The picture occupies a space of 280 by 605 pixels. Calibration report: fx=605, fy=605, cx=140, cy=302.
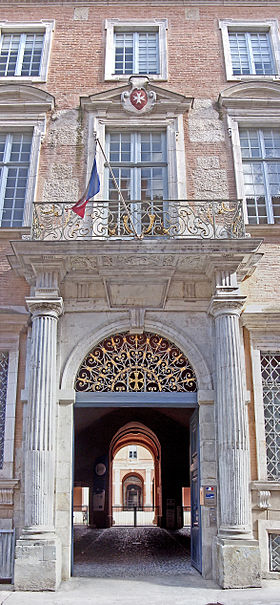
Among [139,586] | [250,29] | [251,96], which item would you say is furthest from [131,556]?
[250,29]

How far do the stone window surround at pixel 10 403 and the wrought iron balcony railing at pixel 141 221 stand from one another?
187 cm

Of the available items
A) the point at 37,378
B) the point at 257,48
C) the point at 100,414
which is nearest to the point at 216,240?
the point at 37,378

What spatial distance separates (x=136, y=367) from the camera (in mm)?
10148

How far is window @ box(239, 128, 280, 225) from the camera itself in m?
11.5

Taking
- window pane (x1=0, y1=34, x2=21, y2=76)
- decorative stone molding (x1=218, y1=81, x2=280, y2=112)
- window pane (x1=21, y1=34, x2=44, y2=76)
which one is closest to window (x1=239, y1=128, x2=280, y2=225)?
decorative stone molding (x1=218, y1=81, x2=280, y2=112)

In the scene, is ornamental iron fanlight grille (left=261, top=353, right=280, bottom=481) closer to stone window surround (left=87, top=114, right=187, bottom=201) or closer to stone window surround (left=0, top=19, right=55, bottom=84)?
stone window surround (left=87, top=114, right=187, bottom=201)

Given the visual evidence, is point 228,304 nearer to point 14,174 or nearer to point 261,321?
point 261,321

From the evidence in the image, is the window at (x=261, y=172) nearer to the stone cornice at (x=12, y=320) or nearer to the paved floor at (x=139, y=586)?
the stone cornice at (x=12, y=320)

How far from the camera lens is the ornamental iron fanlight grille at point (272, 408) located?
9.77 metres

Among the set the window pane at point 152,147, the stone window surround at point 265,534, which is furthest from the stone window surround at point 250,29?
Result: the stone window surround at point 265,534

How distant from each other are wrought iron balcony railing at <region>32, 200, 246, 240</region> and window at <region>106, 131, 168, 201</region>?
0.47 meters

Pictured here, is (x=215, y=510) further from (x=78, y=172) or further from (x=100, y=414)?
(x=100, y=414)

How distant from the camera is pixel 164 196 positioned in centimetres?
1147

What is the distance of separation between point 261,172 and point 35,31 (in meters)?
5.98
